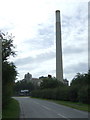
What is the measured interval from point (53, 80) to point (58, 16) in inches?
888

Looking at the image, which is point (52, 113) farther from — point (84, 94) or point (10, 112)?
point (84, 94)

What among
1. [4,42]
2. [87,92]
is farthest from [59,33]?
[4,42]

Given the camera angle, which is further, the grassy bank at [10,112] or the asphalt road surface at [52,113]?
the asphalt road surface at [52,113]

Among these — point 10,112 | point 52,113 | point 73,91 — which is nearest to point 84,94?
point 73,91

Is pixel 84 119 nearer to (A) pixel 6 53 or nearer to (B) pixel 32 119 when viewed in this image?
(B) pixel 32 119

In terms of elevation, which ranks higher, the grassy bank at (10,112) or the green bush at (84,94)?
the green bush at (84,94)

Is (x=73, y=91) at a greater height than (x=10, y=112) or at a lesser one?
greater

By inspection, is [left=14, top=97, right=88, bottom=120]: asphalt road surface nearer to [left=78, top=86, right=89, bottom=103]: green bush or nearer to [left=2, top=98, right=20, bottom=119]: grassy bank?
[left=2, top=98, right=20, bottom=119]: grassy bank

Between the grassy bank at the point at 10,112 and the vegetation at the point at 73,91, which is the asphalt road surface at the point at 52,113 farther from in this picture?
the vegetation at the point at 73,91

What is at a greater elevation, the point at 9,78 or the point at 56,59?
the point at 56,59

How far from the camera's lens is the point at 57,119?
19.1m

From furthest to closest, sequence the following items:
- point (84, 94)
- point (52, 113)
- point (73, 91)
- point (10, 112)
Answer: point (73, 91) → point (84, 94) → point (10, 112) → point (52, 113)

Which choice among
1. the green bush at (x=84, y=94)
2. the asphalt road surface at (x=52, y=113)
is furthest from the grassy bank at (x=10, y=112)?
the green bush at (x=84, y=94)

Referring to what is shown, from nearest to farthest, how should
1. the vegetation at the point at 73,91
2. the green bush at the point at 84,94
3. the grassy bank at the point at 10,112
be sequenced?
the grassy bank at the point at 10,112
the green bush at the point at 84,94
the vegetation at the point at 73,91
